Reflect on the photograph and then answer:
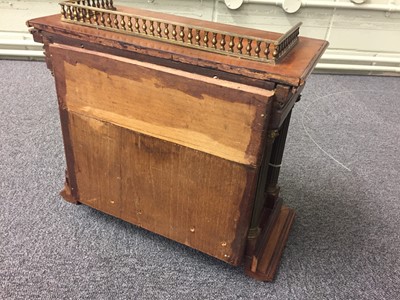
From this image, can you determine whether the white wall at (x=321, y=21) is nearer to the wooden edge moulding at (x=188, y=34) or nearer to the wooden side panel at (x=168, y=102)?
the wooden edge moulding at (x=188, y=34)

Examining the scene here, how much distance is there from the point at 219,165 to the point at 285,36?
386 millimetres

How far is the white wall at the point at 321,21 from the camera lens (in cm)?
271

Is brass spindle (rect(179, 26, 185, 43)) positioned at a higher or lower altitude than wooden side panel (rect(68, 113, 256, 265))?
higher

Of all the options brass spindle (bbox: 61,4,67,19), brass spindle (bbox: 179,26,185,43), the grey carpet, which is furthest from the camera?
the grey carpet

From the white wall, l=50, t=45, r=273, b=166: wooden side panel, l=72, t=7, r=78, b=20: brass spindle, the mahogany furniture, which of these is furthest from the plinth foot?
the white wall

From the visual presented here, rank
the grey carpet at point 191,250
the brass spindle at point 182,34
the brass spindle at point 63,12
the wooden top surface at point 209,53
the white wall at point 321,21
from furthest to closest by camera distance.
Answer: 1. the white wall at point 321,21
2. the grey carpet at point 191,250
3. the brass spindle at point 63,12
4. the brass spindle at point 182,34
5. the wooden top surface at point 209,53

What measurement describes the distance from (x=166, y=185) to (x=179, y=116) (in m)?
0.26

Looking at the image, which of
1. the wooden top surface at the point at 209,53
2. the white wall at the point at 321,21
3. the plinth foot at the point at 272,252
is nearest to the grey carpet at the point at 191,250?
the plinth foot at the point at 272,252

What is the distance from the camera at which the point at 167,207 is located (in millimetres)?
1235

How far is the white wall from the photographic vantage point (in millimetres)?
2705

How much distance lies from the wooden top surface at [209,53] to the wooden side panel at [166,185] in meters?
0.26

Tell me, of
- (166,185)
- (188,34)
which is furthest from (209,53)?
(166,185)

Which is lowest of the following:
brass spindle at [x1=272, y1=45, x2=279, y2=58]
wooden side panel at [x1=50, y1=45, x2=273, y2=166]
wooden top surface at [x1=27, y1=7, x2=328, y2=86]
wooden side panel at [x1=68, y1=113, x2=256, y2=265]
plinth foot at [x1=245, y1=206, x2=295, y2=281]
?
plinth foot at [x1=245, y1=206, x2=295, y2=281]

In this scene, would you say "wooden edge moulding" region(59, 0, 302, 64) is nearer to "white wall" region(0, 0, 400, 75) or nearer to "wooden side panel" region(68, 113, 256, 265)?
"wooden side panel" region(68, 113, 256, 265)
